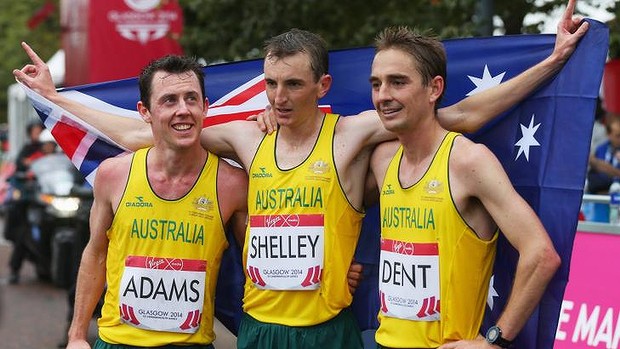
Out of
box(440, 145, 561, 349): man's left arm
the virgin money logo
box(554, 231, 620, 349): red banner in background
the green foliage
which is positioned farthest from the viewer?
the green foliage

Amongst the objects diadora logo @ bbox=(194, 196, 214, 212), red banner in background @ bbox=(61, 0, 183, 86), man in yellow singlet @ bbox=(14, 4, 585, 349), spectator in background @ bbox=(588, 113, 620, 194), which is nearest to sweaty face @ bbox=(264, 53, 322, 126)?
man in yellow singlet @ bbox=(14, 4, 585, 349)

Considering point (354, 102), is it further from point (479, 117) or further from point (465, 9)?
point (465, 9)

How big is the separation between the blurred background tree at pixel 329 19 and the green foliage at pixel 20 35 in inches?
861

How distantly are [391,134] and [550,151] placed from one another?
2.16 feet

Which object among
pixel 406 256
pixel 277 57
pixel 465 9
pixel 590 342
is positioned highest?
pixel 465 9

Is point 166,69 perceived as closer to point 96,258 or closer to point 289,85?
point 289,85

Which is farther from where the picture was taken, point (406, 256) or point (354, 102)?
point (354, 102)

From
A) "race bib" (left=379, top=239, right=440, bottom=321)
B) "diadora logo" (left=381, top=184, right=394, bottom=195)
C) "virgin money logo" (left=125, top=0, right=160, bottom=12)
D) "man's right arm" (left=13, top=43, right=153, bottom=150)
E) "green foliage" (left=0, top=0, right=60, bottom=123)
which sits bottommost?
"race bib" (left=379, top=239, right=440, bottom=321)

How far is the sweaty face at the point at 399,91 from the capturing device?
15.3 feet

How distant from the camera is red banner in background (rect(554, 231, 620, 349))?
7000 mm

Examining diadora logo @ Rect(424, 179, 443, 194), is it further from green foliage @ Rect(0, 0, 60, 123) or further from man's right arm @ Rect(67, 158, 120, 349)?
green foliage @ Rect(0, 0, 60, 123)

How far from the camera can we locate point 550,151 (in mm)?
4949

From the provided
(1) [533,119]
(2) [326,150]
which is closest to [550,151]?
(1) [533,119]

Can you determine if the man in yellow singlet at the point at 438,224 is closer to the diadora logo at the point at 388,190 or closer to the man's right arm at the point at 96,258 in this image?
the diadora logo at the point at 388,190
